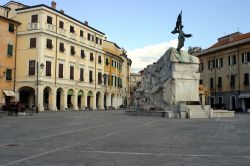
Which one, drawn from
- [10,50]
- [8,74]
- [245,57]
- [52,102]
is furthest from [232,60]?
[8,74]

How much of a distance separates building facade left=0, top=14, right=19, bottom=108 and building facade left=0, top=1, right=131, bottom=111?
92 centimetres

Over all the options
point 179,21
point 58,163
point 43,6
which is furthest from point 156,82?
point 58,163

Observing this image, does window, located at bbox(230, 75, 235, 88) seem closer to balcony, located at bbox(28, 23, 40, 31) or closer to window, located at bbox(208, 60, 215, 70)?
window, located at bbox(208, 60, 215, 70)

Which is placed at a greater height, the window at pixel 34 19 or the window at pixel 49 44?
the window at pixel 34 19

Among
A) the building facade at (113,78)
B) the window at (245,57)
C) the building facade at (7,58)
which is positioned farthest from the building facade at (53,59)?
the window at (245,57)

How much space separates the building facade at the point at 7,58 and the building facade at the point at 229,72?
33.1m

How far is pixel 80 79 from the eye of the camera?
188 feet

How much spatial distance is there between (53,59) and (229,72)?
30621 mm

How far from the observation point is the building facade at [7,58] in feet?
145

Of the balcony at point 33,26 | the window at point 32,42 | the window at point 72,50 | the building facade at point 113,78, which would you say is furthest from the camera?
the building facade at point 113,78

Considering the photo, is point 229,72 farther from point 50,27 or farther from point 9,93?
point 9,93

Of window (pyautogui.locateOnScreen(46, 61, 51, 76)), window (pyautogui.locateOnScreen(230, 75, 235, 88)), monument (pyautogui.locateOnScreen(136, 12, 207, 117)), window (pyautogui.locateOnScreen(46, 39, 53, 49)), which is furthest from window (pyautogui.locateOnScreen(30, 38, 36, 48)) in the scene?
window (pyautogui.locateOnScreen(230, 75, 235, 88))

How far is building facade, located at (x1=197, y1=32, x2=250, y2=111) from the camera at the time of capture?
52.8 metres

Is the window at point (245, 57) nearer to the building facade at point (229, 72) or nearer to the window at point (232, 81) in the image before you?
the building facade at point (229, 72)
